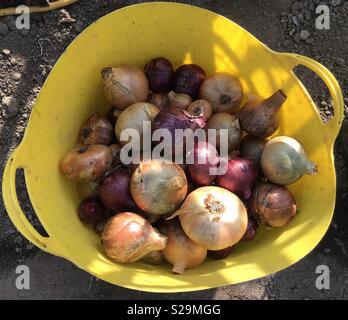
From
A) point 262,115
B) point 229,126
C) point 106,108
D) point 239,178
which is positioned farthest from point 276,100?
point 106,108

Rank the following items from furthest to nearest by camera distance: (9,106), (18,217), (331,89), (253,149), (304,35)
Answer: (304,35)
(9,106)
(253,149)
(331,89)
(18,217)

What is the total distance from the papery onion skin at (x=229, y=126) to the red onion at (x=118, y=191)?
1.13 feet

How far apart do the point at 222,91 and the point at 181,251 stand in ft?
1.91

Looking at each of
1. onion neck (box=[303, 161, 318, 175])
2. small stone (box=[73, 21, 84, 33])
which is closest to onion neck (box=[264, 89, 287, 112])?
onion neck (box=[303, 161, 318, 175])

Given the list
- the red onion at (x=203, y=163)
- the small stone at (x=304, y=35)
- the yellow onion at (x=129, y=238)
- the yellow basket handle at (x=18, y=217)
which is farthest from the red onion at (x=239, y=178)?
the small stone at (x=304, y=35)

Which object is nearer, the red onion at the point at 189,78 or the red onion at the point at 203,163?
the red onion at the point at 203,163

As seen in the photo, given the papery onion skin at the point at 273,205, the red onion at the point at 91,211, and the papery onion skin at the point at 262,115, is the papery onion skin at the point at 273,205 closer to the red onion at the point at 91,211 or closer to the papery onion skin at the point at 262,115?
the papery onion skin at the point at 262,115

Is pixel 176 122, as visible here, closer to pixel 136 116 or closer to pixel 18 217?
pixel 136 116

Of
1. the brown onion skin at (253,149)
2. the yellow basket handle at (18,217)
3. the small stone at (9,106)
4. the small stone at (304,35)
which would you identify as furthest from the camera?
the small stone at (304,35)

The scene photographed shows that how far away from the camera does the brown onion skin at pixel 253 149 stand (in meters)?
1.64

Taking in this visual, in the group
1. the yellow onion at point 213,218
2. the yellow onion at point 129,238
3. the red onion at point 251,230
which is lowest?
the red onion at point 251,230

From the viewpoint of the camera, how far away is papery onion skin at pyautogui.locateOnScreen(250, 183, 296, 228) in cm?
153

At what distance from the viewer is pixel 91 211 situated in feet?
5.20

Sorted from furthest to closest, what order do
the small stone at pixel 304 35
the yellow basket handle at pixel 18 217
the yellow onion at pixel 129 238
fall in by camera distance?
the small stone at pixel 304 35
the yellow onion at pixel 129 238
the yellow basket handle at pixel 18 217
